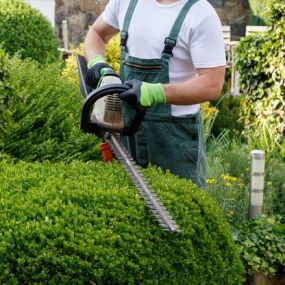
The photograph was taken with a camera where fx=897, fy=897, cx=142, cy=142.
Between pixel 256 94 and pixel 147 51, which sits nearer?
pixel 147 51

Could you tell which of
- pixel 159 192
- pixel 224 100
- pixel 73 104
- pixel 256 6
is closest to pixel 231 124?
pixel 224 100

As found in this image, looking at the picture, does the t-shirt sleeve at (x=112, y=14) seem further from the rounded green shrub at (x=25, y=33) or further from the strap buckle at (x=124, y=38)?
the rounded green shrub at (x=25, y=33)

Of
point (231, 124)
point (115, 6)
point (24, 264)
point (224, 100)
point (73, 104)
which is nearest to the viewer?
point (24, 264)

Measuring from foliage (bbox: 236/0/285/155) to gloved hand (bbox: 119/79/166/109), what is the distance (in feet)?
10.8

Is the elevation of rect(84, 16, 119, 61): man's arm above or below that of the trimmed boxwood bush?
above

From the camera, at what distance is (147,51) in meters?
3.75

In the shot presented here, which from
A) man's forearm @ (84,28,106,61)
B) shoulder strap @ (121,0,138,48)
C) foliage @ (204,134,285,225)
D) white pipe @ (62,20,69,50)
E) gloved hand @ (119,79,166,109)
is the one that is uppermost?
shoulder strap @ (121,0,138,48)

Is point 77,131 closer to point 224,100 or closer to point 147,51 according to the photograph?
point 147,51

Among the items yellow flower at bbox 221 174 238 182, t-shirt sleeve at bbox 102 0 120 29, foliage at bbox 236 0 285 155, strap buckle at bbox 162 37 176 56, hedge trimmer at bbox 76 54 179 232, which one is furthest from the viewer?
foliage at bbox 236 0 285 155

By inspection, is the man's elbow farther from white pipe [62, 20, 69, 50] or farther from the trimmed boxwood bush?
white pipe [62, 20, 69, 50]

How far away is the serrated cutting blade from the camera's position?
3092 millimetres

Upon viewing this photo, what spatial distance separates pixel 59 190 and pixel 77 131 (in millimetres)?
1775

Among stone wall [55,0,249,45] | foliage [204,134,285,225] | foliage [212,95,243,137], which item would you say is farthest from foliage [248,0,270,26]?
foliage [204,134,285,225]

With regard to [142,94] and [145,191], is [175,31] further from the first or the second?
[145,191]
